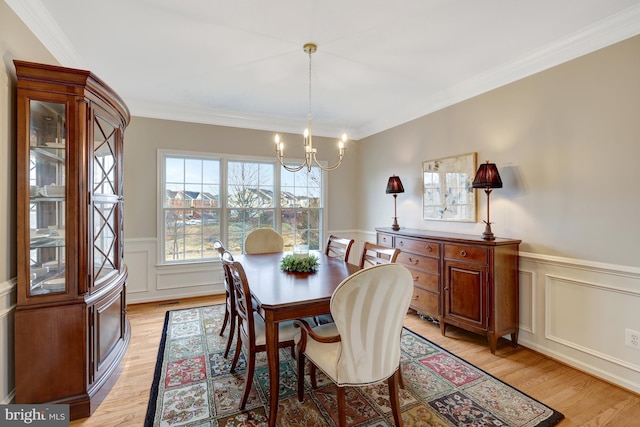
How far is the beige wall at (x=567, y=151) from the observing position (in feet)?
7.02

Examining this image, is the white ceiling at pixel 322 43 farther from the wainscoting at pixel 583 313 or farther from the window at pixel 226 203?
the wainscoting at pixel 583 313

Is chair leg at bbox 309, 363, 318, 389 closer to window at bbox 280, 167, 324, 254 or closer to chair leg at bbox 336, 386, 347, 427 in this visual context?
chair leg at bbox 336, 386, 347, 427

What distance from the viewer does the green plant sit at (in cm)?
239

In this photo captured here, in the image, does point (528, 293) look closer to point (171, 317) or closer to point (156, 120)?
point (171, 317)

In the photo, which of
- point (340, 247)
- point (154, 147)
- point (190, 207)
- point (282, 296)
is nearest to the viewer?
point (282, 296)

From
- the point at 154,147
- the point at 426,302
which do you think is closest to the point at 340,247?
the point at 426,302

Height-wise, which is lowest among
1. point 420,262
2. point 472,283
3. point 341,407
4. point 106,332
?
point 341,407

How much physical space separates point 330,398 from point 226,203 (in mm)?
3115

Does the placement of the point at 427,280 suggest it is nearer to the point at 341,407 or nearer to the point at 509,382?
the point at 509,382

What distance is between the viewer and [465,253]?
2.77m

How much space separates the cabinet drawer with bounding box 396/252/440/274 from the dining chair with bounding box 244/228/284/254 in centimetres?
149

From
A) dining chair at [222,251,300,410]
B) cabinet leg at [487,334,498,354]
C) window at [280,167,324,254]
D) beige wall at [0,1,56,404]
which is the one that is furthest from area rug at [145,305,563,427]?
window at [280,167,324,254]

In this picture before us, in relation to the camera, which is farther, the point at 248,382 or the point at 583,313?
the point at 583,313

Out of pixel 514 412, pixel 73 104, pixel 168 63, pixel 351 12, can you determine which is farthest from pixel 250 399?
pixel 168 63
